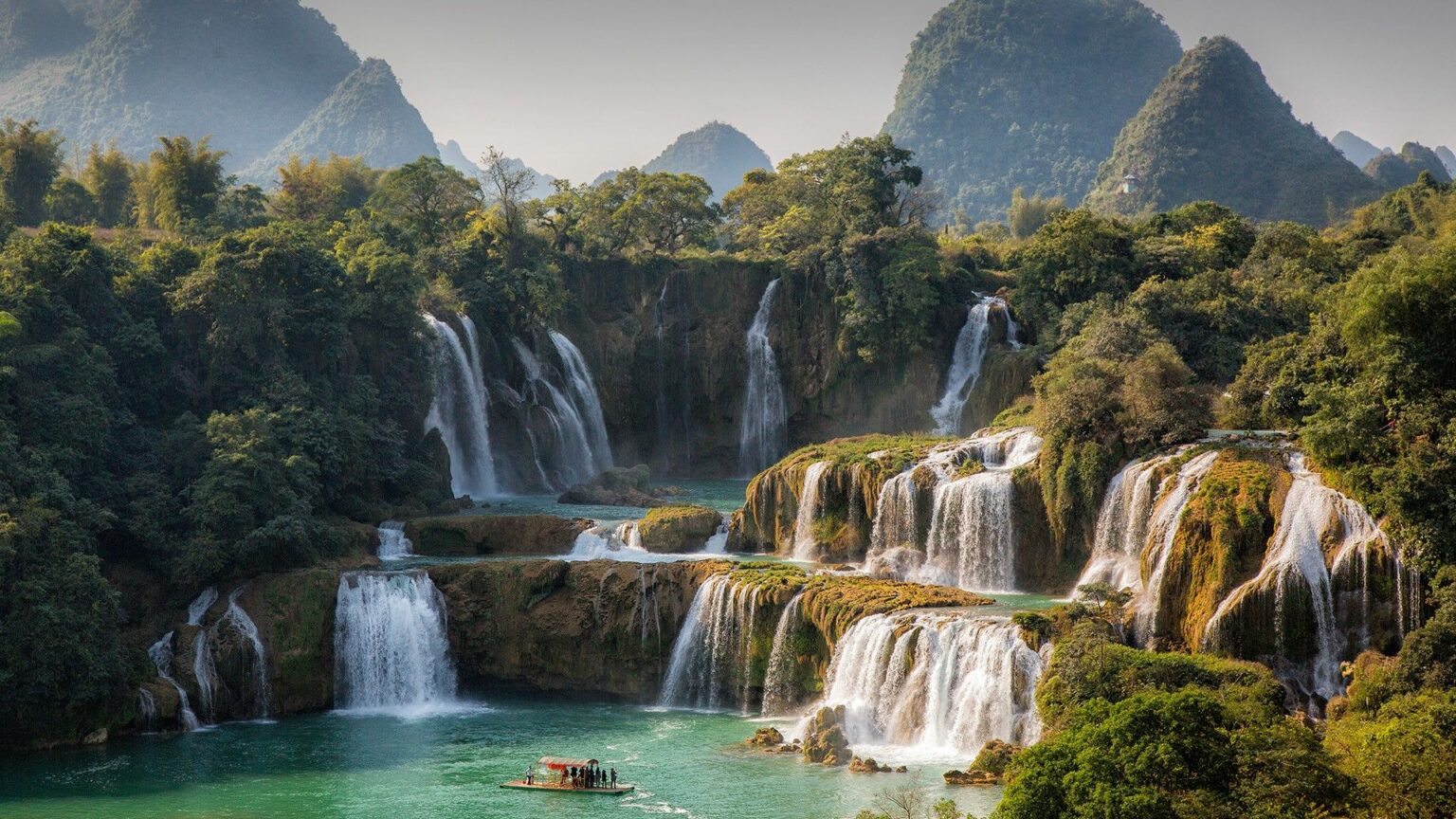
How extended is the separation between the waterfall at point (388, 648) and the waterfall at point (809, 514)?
9.29m

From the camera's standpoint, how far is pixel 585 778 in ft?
87.2

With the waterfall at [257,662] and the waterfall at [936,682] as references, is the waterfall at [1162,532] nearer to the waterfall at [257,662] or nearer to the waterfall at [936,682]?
the waterfall at [936,682]

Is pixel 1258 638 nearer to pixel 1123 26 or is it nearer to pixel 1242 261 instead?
pixel 1242 261

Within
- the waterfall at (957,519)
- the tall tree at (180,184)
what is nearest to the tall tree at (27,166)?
the tall tree at (180,184)

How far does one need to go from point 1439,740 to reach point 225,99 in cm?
15476

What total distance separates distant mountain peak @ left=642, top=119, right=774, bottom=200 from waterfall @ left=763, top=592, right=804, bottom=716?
487 ft

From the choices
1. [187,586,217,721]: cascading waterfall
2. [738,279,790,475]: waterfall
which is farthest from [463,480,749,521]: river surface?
[187,586,217,721]: cascading waterfall

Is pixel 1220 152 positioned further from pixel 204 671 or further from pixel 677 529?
pixel 204 671

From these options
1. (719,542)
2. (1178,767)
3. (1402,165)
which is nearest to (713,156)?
(1402,165)

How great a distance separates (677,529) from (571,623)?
5.70 metres

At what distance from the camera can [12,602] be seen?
2978cm

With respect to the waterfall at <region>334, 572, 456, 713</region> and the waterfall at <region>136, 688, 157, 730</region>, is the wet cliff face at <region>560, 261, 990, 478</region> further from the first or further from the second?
the waterfall at <region>136, 688, 157, 730</region>

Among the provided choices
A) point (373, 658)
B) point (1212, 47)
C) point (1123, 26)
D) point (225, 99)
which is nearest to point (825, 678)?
point (373, 658)

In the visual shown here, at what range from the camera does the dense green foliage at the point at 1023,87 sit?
136000 millimetres
